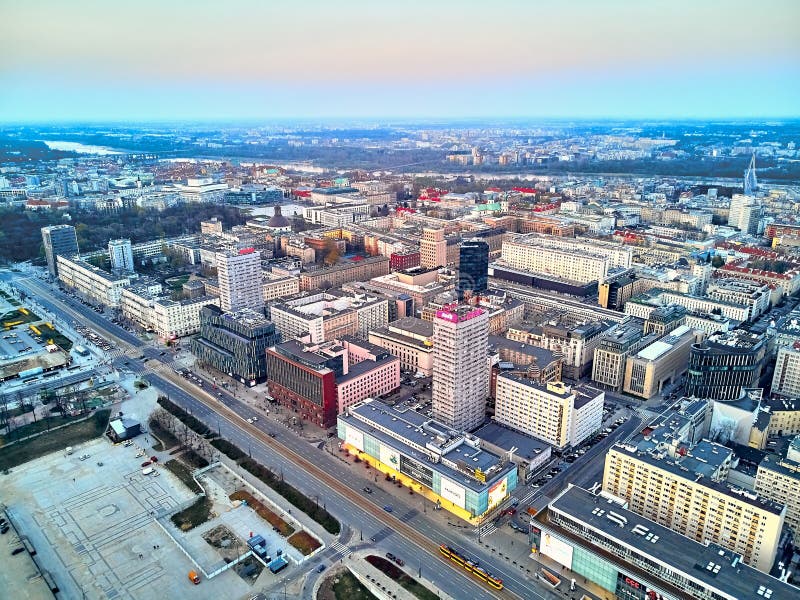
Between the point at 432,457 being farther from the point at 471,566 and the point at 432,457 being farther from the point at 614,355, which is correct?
the point at 614,355

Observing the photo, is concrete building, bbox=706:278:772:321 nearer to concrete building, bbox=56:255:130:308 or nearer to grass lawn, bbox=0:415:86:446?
grass lawn, bbox=0:415:86:446

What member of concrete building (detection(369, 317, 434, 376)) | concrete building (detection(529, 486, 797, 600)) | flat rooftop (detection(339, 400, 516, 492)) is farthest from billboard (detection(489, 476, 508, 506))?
concrete building (detection(369, 317, 434, 376))

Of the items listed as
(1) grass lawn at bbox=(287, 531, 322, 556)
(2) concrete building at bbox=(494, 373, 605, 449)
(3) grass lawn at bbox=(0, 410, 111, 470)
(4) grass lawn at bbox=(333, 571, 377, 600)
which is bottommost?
(4) grass lawn at bbox=(333, 571, 377, 600)

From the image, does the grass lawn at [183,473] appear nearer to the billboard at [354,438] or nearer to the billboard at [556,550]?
the billboard at [354,438]

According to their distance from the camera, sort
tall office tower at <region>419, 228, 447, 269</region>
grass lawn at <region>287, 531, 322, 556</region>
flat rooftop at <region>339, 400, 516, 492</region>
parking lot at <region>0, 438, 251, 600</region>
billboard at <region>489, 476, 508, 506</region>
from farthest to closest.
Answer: tall office tower at <region>419, 228, 447, 269</region>, flat rooftop at <region>339, 400, 516, 492</region>, billboard at <region>489, 476, 508, 506</region>, grass lawn at <region>287, 531, 322, 556</region>, parking lot at <region>0, 438, 251, 600</region>

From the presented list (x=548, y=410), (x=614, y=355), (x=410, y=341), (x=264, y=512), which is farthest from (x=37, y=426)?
(x=614, y=355)

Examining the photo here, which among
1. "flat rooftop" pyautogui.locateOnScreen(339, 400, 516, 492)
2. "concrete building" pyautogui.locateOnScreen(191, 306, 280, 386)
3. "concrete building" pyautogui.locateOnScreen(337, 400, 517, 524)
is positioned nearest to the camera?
"concrete building" pyautogui.locateOnScreen(337, 400, 517, 524)
